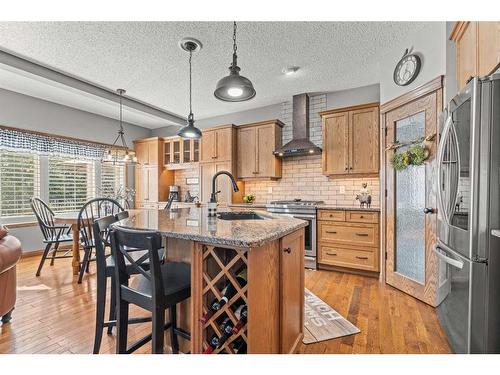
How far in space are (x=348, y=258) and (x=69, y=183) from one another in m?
4.97

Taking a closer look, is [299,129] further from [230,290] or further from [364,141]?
[230,290]

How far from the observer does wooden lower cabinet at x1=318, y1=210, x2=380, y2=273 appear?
10.6ft

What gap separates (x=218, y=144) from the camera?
479cm

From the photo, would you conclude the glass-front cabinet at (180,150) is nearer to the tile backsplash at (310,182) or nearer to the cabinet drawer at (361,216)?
the tile backsplash at (310,182)

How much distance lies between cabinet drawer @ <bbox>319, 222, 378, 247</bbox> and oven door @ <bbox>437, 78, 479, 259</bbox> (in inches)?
52.6

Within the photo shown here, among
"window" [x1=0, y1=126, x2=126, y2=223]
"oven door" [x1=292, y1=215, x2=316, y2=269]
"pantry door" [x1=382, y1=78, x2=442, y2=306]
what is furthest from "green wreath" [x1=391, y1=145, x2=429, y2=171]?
"window" [x1=0, y1=126, x2=126, y2=223]

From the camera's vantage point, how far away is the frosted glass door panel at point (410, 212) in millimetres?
2590

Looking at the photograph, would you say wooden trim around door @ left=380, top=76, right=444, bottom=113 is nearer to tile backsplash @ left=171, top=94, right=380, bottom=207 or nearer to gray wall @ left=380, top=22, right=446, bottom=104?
gray wall @ left=380, top=22, right=446, bottom=104

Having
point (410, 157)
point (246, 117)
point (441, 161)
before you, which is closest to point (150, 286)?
point (441, 161)
